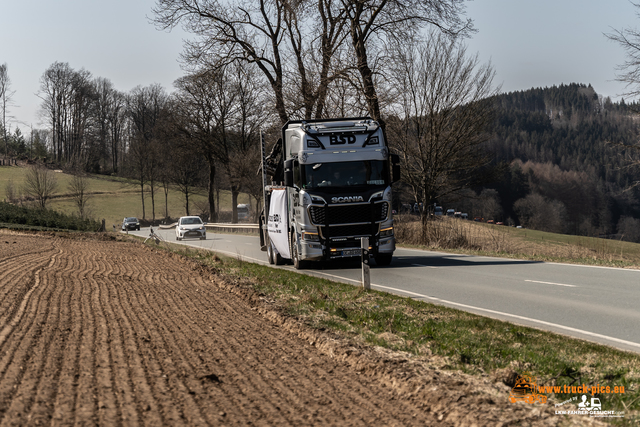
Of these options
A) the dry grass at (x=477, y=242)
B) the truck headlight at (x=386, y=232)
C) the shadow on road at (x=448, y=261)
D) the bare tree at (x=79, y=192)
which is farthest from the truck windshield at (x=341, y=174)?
the bare tree at (x=79, y=192)

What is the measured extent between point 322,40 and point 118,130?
68942 mm

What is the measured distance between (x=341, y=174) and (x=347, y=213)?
3.73 feet

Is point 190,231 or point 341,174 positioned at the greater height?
point 341,174

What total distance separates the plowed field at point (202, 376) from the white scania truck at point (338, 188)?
6.25 m

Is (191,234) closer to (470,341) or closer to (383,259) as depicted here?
(383,259)

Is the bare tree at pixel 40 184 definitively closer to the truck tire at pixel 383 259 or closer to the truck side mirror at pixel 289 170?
the truck side mirror at pixel 289 170

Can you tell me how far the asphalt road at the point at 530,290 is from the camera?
804 centimetres

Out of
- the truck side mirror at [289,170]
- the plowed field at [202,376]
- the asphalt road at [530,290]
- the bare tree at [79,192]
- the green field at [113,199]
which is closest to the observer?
the plowed field at [202,376]

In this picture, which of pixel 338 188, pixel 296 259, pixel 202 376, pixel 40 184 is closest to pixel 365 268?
pixel 338 188

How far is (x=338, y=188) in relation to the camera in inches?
608

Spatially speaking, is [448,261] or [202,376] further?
[448,261]

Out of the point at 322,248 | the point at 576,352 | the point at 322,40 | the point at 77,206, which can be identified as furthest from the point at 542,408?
the point at 77,206

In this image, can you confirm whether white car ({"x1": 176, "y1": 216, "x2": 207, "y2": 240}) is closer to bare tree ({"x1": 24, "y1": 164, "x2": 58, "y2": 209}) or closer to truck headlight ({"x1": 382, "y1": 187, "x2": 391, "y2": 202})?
truck headlight ({"x1": 382, "y1": 187, "x2": 391, "y2": 202})

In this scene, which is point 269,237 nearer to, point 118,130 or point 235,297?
point 235,297
